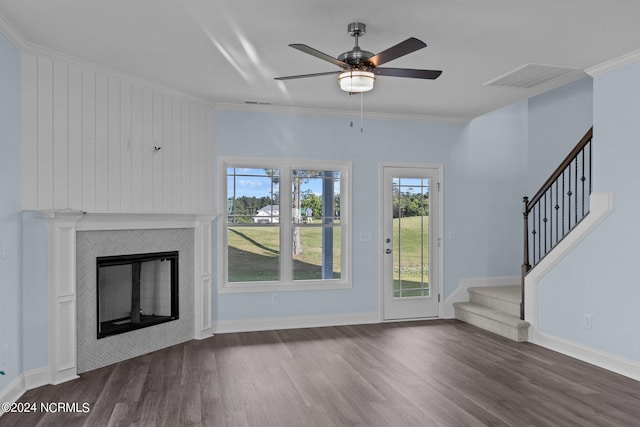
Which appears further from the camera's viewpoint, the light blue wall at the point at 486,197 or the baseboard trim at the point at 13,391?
the light blue wall at the point at 486,197

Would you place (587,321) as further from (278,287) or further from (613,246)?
(278,287)

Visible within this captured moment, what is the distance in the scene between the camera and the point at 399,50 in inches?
111

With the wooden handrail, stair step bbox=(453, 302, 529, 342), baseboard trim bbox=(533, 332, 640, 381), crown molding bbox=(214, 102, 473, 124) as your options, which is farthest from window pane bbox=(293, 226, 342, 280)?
baseboard trim bbox=(533, 332, 640, 381)

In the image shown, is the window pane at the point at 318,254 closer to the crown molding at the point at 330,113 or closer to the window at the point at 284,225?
the window at the point at 284,225

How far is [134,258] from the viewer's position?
15.3 ft

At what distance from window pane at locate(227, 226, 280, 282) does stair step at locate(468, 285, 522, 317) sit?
8.86ft

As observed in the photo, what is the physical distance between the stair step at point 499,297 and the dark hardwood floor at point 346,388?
53cm

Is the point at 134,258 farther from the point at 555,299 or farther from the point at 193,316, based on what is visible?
the point at 555,299

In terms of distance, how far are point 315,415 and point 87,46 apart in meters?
3.36

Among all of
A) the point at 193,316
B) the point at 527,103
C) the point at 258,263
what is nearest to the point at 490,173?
the point at 527,103

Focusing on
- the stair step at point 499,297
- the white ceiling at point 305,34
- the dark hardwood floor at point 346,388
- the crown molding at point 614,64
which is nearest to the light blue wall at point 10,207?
the white ceiling at point 305,34

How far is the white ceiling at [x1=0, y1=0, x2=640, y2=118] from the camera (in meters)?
3.06

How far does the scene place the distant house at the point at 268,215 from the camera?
228 inches

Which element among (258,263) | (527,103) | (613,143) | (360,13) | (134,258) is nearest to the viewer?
(360,13)
